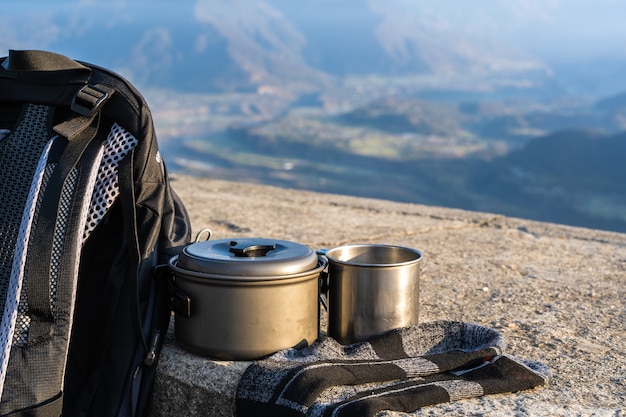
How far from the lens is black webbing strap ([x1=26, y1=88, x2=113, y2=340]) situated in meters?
1.96

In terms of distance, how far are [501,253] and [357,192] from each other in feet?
276

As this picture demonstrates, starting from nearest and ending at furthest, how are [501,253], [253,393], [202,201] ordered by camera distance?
1. [253,393]
2. [501,253]
3. [202,201]

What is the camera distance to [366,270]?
211cm

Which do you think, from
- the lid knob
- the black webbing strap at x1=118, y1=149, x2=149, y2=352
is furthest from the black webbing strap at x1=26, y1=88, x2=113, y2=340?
the lid knob

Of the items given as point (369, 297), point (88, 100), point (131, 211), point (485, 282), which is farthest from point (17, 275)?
point (485, 282)

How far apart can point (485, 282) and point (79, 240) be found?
187 cm

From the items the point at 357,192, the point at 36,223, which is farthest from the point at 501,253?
the point at 357,192

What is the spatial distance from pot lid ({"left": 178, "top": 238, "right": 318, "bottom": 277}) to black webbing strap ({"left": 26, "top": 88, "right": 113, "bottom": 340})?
0.35 metres

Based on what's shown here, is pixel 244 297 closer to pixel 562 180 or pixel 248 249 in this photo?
pixel 248 249

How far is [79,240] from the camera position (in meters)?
2.02

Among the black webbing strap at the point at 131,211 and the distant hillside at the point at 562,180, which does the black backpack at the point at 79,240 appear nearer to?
the black webbing strap at the point at 131,211

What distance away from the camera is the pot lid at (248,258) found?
194 cm

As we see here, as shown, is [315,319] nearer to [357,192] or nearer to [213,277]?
[213,277]

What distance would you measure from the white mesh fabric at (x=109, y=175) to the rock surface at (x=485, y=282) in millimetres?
448
